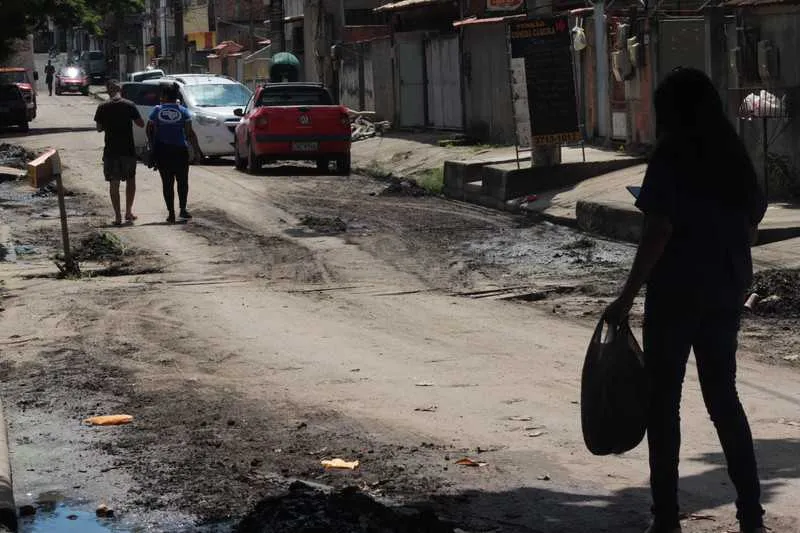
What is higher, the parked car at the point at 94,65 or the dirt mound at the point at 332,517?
the parked car at the point at 94,65

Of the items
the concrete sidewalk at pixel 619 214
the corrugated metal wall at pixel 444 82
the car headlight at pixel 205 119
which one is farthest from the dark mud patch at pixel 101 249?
the corrugated metal wall at pixel 444 82

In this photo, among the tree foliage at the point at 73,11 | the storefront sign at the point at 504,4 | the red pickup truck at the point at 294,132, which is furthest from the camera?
the tree foliage at the point at 73,11

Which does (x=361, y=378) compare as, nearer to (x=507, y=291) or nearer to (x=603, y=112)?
(x=507, y=291)

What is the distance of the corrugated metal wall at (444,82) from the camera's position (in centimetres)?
3244

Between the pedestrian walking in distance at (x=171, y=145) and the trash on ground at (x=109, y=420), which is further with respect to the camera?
the pedestrian walking in distance at (x=171, y=145)

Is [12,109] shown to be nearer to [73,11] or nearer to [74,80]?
[73,11]

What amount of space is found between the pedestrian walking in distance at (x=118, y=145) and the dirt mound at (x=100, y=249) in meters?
2.53

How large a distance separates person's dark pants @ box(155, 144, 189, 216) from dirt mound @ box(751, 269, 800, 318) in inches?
355

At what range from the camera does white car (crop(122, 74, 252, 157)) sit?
96.0ft

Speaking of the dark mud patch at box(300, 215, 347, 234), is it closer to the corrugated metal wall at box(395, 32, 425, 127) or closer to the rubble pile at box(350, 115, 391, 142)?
the rubble pile at box(350, 115, 391, 142)

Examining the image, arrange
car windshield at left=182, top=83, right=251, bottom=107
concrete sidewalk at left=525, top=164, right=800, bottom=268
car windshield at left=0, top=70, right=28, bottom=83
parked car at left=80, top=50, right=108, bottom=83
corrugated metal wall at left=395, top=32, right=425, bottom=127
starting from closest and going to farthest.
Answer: concrete sidewalk at left=525, top=164, right=800, bottom=268 → car windshield at left=182, top=83, right=251, bottom=107 → corrugated metal wall at left=395, top=32, right=425, bottom=127 → car windshield at left=0, top=70, right=28, bottom=83 → parked car at left=80, top=50, right=108, bottom=83

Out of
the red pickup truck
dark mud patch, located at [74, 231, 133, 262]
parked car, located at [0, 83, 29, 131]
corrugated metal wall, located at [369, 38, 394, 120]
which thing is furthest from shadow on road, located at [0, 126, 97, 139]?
dark mud patch, located at [74, 231, 133, 262]

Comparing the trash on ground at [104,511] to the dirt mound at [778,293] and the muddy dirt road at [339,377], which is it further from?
the dirt mound at [778,293]

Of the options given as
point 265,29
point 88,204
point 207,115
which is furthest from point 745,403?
point 265,29
